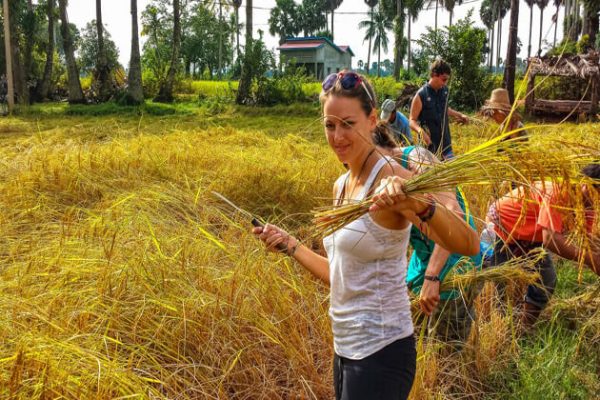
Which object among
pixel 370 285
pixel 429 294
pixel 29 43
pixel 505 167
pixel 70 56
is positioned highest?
pixel 29 43

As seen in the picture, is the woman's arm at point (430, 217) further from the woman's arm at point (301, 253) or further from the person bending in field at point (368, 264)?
the woman's arm at point (301, 253)

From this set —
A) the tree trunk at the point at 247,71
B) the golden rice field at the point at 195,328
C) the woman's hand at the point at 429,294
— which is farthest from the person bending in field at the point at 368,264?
the tree trunk at the point at 247,71

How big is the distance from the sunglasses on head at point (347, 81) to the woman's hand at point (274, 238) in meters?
0.49

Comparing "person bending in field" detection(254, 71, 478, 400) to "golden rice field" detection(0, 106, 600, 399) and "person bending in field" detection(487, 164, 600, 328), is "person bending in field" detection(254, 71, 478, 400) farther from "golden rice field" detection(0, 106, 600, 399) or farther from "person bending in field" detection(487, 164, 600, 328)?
"person bending in field" detection(487, 164, 600, 328)

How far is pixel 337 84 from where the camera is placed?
5.10ft

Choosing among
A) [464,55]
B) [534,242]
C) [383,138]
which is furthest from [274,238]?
[464,55]

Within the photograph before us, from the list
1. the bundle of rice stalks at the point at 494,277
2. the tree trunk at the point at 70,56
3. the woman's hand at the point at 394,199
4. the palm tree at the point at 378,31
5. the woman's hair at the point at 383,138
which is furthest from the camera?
the palm tree at the point at 378,31

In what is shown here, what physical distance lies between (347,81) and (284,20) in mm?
66893

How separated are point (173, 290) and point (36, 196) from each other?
245cm

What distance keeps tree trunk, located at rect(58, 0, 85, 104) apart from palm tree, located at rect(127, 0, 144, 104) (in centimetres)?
220

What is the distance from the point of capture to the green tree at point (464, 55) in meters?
15.3

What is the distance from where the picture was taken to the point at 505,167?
1.35 meters

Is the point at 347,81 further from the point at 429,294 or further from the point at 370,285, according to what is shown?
the point at 429,294

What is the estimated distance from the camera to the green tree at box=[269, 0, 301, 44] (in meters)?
64.4
